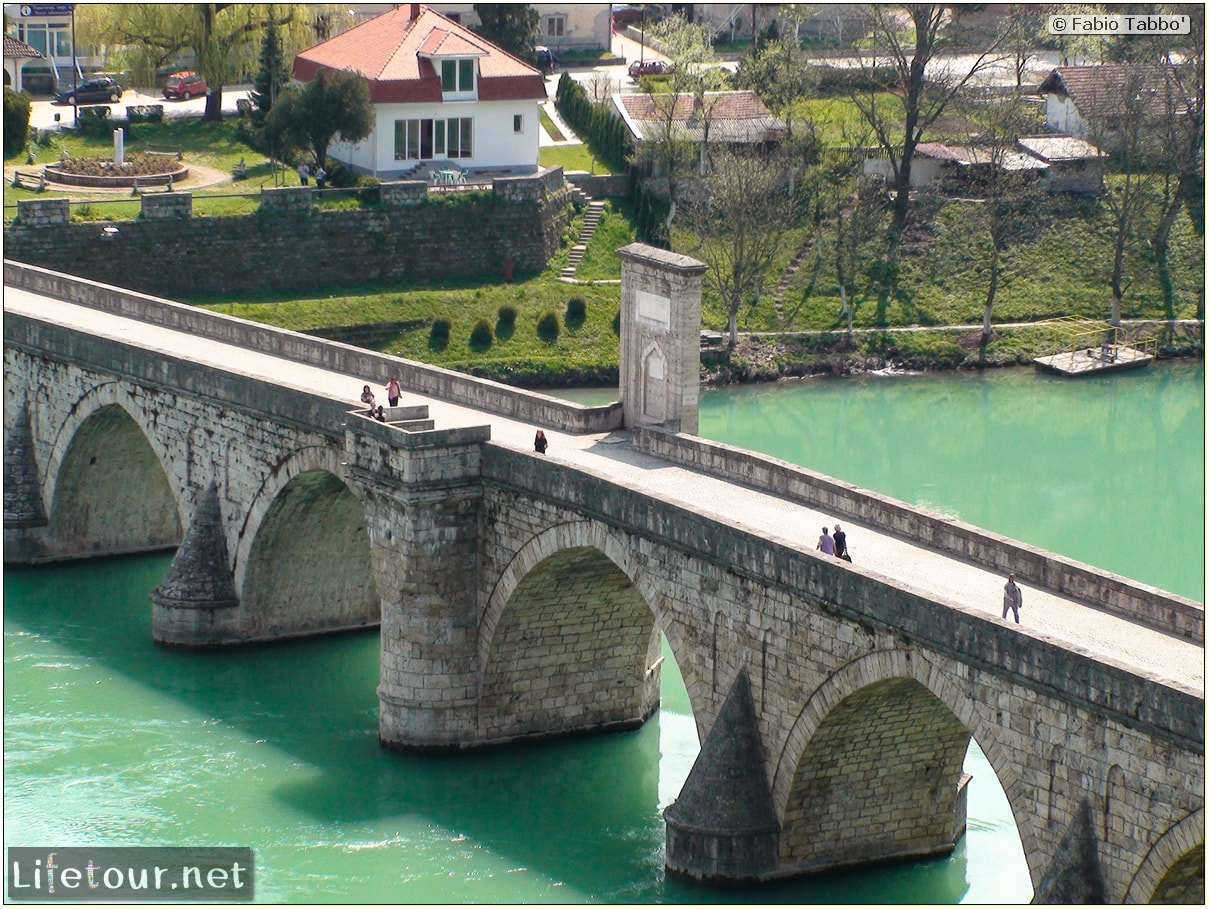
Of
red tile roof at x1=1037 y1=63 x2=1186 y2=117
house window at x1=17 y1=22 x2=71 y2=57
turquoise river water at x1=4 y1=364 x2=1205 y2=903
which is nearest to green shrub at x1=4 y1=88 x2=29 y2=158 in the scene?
house window at x1=17 y1=22 x2=71 y2=57

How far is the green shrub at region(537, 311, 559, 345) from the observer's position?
225ft

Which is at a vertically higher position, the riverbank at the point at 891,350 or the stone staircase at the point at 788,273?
the stone staircase at the point at 788,273

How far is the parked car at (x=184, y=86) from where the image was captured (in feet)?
264

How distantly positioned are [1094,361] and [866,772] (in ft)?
117

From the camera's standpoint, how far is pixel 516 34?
3280 inches

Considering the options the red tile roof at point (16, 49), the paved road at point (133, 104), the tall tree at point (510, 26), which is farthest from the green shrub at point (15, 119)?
the tall tree at point (510, 26)

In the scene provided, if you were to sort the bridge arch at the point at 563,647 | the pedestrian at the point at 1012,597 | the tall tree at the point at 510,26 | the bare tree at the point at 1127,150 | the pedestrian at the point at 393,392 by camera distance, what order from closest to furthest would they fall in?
the pedestrian at the point at 1012,597, the bridge arch at the point at 563,647, the pedestrian at the point at 393,392, the bare tree at the point at 1127,150, the tall tree at the point at 510,26

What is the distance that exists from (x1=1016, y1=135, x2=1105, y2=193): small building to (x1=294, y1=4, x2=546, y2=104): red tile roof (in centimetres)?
1503

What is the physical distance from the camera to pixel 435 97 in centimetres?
7356

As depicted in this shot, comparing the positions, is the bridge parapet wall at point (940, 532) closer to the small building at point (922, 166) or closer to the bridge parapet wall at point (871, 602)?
the bridge parapet wall at point (871, 602)

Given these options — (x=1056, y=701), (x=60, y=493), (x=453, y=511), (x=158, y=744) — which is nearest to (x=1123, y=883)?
(x=1056, y=701)

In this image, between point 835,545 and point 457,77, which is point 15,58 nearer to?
point 457,77

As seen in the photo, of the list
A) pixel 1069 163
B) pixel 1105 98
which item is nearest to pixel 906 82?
pixel 1069 163

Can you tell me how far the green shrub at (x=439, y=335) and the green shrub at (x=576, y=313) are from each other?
310cm
